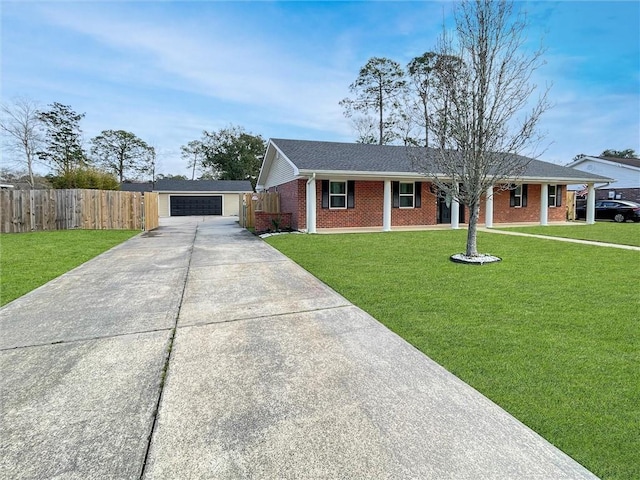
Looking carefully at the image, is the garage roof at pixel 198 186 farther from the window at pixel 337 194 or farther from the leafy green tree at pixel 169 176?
the window at pixel 337 194

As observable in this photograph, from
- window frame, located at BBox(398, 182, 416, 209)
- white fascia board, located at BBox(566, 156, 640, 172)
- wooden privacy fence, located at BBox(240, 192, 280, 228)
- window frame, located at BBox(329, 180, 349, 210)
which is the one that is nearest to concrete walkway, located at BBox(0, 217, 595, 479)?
window frame, located at BBox(329, 180, 349, 210)

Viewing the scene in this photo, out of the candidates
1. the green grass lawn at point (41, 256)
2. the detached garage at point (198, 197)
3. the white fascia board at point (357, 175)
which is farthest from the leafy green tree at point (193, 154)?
the white fascia board at point (357, 175)

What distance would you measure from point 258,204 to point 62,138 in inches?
1100

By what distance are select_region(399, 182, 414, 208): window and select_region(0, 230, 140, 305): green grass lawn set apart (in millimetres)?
11842

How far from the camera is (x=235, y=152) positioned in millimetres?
47406

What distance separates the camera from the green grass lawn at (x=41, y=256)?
20.6ft

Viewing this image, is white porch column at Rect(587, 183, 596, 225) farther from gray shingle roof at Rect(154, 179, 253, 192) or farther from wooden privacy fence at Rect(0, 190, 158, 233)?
gray shingle roof at Rect(154, 179, 253, 192)

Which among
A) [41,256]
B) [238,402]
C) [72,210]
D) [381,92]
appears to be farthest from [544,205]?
[72,210]

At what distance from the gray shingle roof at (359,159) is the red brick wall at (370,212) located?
0.96m

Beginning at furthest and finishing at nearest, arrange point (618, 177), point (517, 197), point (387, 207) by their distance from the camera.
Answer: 1. point (618, 177)
2. point (517, 197)
3. point (387, 207)

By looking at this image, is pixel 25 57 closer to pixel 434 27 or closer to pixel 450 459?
pixel 434 27

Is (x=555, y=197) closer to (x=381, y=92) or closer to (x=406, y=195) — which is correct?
(x=406, y=195)

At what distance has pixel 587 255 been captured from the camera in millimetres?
8664

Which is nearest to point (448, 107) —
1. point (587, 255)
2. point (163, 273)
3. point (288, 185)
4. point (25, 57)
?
point (587, 255)
